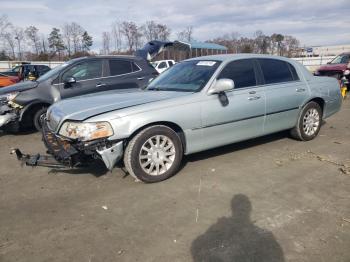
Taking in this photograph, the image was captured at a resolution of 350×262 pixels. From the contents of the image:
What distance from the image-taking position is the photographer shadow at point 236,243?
2.71m

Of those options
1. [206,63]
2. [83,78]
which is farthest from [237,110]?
[83,78]

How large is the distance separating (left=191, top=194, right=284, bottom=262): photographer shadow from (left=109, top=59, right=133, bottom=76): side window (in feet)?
17.6

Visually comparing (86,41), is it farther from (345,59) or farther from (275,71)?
(275,71)

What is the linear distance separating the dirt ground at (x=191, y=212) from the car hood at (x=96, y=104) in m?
0.90

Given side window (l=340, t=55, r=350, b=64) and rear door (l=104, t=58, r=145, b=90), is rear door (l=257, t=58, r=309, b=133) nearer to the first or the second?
rear door (l=104, t=58, r=145, b=90)

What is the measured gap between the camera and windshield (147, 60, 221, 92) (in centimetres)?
478

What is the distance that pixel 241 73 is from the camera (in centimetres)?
511

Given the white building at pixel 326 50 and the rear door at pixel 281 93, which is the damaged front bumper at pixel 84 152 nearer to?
the rear door at pixel 281 93

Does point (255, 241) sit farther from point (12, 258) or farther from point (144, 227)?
point (12, 258)

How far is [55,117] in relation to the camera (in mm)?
4375

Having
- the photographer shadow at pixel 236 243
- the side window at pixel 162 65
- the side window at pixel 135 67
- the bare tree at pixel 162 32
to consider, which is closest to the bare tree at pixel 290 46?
the bare tree at pixel 162 32

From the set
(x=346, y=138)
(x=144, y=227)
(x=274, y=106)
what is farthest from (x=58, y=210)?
(x=346, y=138)

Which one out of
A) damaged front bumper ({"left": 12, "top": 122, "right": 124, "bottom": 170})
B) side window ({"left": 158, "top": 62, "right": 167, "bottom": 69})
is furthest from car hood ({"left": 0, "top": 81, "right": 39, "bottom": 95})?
side window ({"left": 158, "top": 62, "right": 167, "bottom": 69})

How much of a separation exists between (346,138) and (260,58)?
2505 mm
